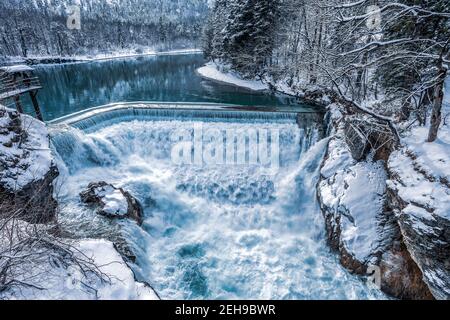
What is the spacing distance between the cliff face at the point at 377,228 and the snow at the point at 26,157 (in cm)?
983

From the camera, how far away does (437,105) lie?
6.87 m

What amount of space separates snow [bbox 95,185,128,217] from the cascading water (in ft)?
1.24

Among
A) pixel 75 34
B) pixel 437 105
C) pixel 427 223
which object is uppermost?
pixel 75 34

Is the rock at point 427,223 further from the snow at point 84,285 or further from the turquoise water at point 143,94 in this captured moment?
the turquoise water at point 143,94

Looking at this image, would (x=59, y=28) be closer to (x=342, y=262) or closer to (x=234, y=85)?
(x=234, y=85)

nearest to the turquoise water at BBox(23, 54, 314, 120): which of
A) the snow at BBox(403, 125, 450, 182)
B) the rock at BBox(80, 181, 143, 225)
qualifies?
the snow at BBox(403, 125, 450, 182)

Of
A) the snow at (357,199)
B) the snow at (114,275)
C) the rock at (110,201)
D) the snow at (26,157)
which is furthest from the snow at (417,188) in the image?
the snow at (26,157)

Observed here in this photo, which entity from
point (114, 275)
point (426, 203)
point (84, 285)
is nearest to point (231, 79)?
point (426, 203)

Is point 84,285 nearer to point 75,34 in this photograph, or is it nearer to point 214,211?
point 214,211

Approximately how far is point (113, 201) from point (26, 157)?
3031 millimetres

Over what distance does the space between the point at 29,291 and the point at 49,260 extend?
0.57 meters

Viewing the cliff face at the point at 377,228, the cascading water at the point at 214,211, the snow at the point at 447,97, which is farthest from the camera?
the snow at the point at 447,97

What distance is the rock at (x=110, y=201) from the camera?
912 centimetres
